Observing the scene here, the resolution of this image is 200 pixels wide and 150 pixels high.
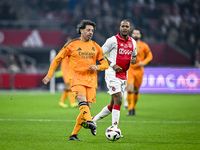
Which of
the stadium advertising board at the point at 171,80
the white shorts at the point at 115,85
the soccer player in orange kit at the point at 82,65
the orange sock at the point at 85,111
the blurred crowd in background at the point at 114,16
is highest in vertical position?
the blurred crowd in background at the point at 114,16

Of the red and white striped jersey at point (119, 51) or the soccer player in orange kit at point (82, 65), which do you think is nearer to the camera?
the soccer player in orange kit at point (82, 65)

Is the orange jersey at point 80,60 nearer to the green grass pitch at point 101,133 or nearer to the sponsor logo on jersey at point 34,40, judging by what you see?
the green grass pitch at point 101,133

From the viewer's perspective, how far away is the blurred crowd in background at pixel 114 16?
26781 mm

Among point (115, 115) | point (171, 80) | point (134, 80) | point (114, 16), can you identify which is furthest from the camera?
point (114, 16)

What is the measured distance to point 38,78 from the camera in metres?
25.2

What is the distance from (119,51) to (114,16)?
20029mm

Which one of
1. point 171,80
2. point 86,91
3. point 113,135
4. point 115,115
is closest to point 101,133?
point 115,115

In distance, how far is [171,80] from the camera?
74.1ft

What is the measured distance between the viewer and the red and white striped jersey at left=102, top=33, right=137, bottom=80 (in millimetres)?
8617

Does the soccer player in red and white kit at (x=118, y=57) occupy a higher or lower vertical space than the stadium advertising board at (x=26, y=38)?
lower

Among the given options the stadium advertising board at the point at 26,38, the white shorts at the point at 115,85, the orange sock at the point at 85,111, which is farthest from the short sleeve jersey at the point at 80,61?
the stadium advertising board at the point at 26,38

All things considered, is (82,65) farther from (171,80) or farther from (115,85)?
(171,80)

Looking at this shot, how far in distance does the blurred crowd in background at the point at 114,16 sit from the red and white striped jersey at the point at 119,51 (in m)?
16.5

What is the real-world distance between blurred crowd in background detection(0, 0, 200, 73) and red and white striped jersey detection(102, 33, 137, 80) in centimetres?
1650
